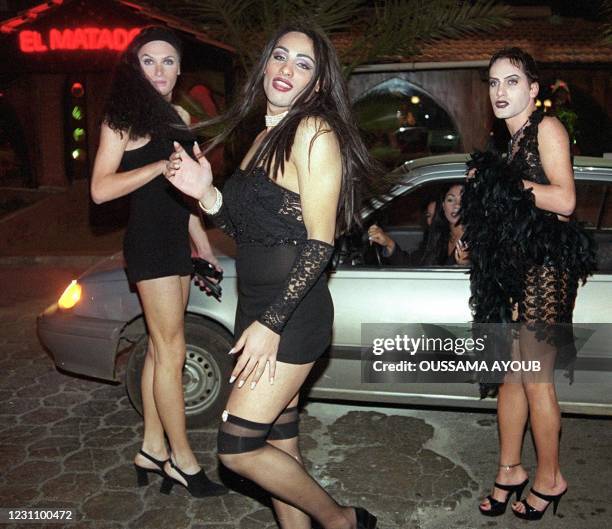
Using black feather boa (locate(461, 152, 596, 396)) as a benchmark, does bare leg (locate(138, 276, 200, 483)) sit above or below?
below

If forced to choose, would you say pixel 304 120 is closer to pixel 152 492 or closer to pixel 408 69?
pixel 152 492

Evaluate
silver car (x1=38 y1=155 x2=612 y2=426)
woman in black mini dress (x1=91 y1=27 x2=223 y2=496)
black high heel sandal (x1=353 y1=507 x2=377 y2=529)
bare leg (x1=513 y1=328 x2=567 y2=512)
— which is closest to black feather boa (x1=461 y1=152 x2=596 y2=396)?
bare leg (x1=513 y1=328 x2=567 y2=512)

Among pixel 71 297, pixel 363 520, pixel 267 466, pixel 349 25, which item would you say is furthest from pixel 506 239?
pixel 349 25

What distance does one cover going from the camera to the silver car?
3.80m

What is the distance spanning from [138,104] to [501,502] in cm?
249

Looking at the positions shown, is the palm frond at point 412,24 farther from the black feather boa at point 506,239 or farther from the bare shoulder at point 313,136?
the bare shoulder at point 313,136

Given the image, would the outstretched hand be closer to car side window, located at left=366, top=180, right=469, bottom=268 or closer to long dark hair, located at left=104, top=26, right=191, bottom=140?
long dark hair, located at left=104, top=26, right=191, bottom=140

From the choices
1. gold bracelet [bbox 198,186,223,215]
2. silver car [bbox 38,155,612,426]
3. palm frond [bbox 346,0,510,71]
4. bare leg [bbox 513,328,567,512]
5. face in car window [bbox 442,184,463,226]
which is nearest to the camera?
gold bracelet [bbox 198,186,223,215]

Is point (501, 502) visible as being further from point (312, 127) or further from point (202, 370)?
point (312, 127)

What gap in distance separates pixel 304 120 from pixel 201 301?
6.74 feet

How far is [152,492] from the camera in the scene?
11.9 feet

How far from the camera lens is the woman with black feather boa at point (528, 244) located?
117 inches

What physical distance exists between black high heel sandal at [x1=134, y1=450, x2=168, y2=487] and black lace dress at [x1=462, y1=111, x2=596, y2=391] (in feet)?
5.90

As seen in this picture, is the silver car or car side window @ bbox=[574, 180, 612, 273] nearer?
the silver car
